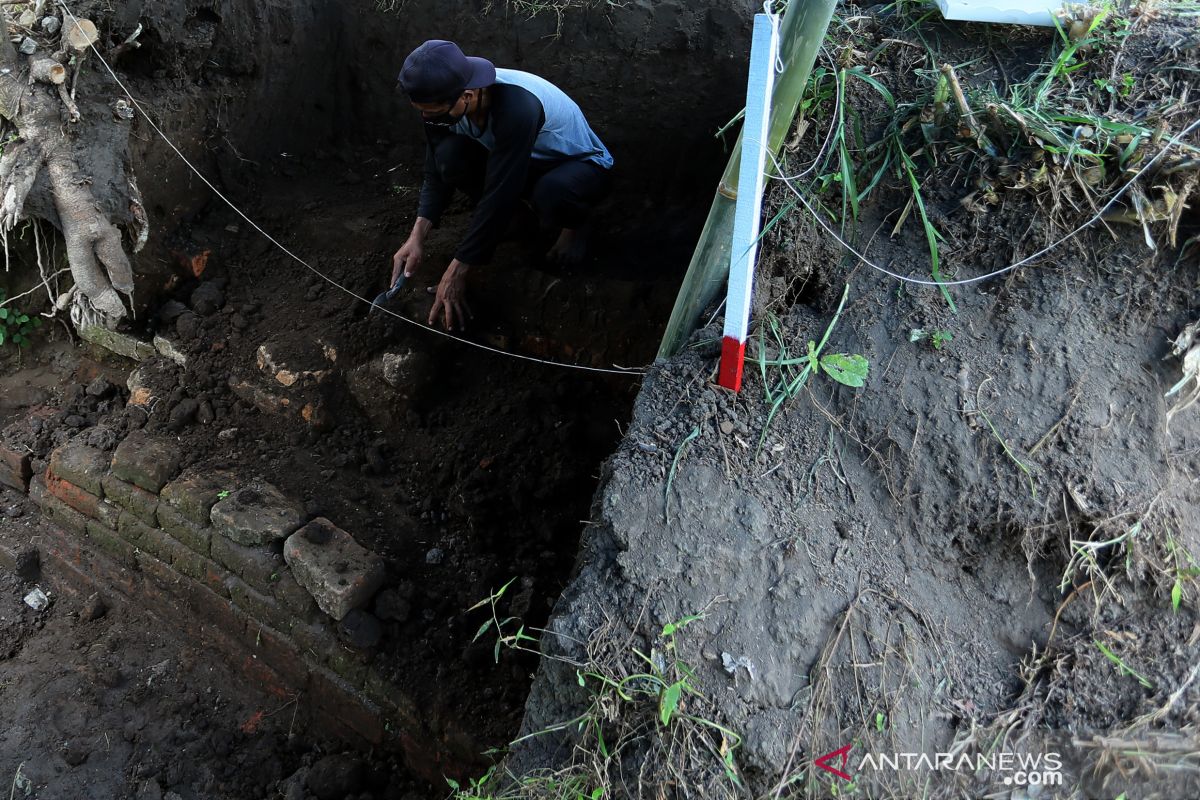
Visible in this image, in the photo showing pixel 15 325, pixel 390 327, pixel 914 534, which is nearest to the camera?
pixel 914 534

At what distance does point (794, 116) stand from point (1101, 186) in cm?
76

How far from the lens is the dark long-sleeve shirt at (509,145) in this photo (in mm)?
2762

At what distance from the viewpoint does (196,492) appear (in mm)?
2879

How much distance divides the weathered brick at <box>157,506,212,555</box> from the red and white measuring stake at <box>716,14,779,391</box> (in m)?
2.08

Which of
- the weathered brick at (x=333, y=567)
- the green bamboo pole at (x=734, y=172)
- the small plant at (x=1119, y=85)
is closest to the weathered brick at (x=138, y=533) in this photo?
the weathered brick at (x=333, y=567)

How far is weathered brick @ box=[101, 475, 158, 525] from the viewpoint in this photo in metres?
2.95

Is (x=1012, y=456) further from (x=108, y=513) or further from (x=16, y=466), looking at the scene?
(x=16, y=466)

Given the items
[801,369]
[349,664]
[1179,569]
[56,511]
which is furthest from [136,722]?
[1179,569]

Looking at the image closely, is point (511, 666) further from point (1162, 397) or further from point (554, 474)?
point (1162, 397)

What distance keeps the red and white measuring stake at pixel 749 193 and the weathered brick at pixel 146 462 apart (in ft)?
7.49

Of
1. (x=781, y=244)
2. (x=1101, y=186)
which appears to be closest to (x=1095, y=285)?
(x=1101, y=186)

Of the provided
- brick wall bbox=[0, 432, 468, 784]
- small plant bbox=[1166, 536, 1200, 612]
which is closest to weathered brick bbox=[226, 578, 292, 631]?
brick wall bbox=[0, 432, 468, 784]

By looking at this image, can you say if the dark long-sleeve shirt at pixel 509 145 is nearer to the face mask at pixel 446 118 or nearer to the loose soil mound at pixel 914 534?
the face mask at pixel 446 118

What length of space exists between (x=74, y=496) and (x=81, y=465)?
15 centimetres
